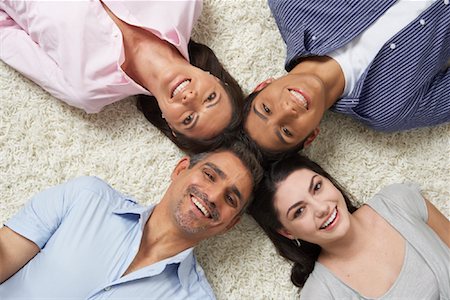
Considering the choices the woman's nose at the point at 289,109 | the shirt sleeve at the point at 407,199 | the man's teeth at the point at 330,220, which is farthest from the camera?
the shirt sleeve at the point at 407,199

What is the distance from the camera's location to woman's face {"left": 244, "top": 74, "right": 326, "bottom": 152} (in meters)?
1.43

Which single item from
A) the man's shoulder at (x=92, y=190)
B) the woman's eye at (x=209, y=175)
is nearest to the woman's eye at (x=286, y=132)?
the woman's eye at (x=209, y=175)

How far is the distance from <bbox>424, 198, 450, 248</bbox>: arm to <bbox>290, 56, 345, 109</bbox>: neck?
0.43 metres

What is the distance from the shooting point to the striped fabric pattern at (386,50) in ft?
5.28

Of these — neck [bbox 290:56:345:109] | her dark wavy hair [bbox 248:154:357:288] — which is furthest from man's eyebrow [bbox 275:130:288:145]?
neck [bbox 290:56:345:109]

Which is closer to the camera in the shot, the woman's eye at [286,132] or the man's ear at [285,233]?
the woman's eye at [286,132]

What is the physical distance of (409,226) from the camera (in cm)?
160

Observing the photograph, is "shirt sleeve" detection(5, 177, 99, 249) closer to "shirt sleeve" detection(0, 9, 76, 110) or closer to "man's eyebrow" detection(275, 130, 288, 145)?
"shirt sleeve" detection(0, 9, 76, 110)

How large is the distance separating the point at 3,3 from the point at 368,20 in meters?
1.05

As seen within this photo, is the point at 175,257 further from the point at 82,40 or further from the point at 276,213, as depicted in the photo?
the point at 82,40

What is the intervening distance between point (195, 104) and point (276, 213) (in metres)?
0.38

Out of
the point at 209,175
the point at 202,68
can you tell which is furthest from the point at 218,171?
the point at 202,68

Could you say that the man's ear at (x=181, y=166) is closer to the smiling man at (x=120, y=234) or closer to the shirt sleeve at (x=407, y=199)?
the smiling man at (x=120, y=234)

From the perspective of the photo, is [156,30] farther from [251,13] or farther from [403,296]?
[403,296]
